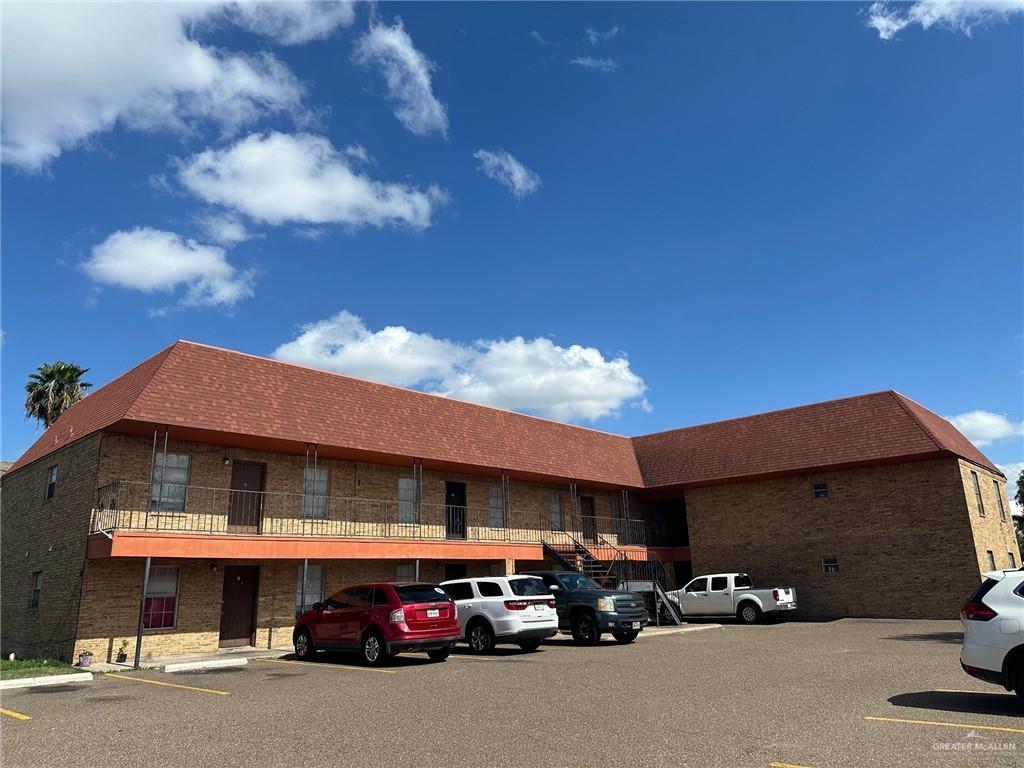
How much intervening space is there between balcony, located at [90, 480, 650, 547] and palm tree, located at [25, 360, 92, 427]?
2195 cm

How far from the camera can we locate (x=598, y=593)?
16828 mm

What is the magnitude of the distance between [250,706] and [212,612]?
397 inches

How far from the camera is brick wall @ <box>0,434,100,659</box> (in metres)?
17.2

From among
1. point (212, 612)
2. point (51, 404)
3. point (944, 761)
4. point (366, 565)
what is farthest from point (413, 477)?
point (51, 404)

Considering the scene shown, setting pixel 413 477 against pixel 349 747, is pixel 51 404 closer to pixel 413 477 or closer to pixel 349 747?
pixel 413 477

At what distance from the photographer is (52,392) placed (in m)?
36.0

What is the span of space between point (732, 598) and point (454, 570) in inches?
370

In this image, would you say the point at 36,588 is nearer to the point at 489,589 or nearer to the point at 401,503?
the point at 401,503

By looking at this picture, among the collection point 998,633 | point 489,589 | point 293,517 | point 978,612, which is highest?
point 293,517

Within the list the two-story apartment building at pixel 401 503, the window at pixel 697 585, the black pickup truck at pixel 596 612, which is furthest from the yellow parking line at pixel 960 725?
the window at pixel 697 585

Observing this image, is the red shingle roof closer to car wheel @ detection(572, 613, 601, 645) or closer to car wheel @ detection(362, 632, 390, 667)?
car wheel @ detection(362, 632, 390, 667)

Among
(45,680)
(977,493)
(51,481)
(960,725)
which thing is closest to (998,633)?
(960,725)

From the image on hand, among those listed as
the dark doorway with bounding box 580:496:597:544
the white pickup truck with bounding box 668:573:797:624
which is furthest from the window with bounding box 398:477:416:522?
the white pickup truck with bounding box 668:573:797:624

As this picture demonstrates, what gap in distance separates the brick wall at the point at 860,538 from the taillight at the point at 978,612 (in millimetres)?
16828
